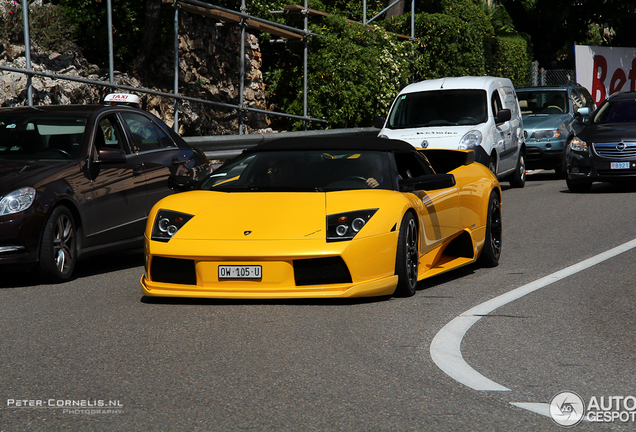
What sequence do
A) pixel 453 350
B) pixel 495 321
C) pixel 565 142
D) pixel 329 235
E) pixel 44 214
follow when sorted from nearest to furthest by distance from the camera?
1. pixel 453 350
2. pixel 495 321
3. pixel 329 235
4. pixel 44 214
5. pixel 565 142

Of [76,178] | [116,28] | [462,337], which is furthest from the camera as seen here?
[116,28]

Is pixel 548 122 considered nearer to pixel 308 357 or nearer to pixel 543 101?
pixel 543 101

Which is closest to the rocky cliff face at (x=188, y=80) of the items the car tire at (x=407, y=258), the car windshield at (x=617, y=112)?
the car windshield at (x=617, y=112)

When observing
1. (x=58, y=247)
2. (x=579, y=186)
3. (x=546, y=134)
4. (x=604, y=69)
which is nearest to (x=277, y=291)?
(x=58, y=247)

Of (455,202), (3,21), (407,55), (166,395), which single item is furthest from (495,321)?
(407,55)

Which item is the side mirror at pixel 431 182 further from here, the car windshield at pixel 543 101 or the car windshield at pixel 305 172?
the car windshield at pixel 543 101

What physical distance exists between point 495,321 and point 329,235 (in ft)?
4.24

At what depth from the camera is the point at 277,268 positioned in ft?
20.6

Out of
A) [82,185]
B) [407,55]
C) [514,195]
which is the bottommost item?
[514,195]

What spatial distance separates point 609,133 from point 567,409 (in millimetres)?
12407

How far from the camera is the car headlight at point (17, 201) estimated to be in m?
7.45

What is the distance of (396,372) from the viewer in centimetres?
473

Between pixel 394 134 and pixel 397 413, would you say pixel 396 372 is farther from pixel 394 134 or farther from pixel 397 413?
pixel 394 134

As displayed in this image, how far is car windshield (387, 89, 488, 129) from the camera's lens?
1526 centimetres
